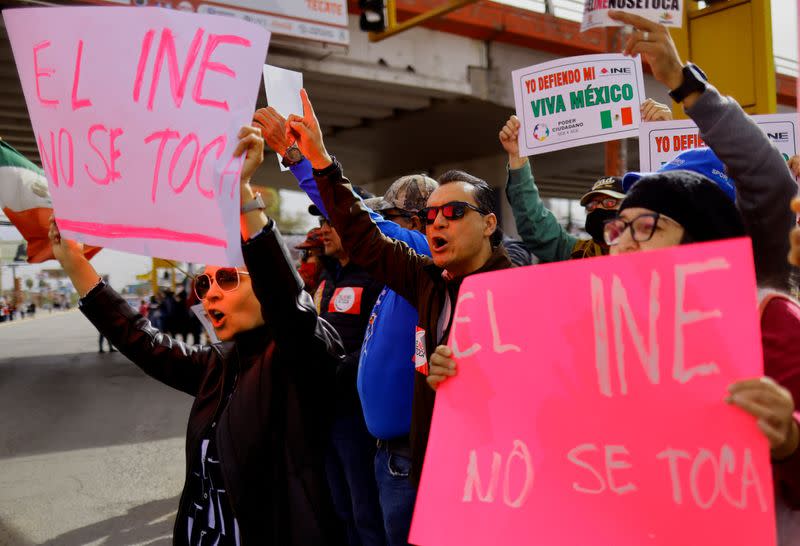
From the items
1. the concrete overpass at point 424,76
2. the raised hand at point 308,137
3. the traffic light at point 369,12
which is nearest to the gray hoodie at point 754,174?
the raised hand at point 308,137

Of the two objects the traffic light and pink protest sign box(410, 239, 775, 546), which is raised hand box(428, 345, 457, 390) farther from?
the traffic light

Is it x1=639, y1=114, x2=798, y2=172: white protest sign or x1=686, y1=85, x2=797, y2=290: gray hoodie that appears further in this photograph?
x1=639, y1=114, x2=798, y2=172: white protest sign

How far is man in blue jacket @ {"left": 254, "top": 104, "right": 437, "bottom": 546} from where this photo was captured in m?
2.54

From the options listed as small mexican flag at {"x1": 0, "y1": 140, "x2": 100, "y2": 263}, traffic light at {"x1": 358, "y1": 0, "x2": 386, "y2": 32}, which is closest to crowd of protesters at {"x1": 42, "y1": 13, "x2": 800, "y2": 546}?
small mexican flag at {"x1": 0, "y1": 140, "x2": 100, "y2": 263}

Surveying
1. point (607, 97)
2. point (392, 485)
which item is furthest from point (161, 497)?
point (607, 97)

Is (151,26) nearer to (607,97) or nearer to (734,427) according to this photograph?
(734,427)

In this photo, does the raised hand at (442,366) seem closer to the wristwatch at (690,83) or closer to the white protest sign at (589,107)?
the wristwatch at (690,83)

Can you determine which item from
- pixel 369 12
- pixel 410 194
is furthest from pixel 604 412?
pixel 369 12

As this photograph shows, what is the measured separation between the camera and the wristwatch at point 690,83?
1736 mm

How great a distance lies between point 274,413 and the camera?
2.33m

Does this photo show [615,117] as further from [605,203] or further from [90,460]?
[90,460]

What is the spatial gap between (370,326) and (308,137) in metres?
0.71

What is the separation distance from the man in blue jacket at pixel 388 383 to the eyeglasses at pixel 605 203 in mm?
876

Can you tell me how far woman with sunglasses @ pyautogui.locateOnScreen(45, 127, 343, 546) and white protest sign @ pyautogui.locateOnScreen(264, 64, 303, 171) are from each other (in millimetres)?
613
